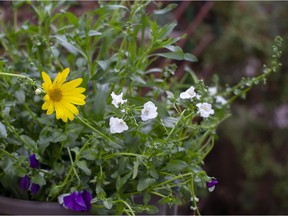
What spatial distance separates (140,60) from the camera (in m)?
0.66

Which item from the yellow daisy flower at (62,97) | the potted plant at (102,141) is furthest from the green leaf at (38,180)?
the yellow daisy flower at (62,97)

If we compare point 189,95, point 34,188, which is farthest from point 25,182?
point 189,95

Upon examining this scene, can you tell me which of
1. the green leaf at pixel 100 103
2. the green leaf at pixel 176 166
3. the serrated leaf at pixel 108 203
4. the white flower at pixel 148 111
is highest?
the white flower at pixel 148 111

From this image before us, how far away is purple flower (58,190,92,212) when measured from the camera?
22.8 inches

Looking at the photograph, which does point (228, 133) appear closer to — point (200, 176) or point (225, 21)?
point (225, 21)

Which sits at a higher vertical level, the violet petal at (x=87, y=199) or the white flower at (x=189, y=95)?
the white flower at (x=189, y=95)

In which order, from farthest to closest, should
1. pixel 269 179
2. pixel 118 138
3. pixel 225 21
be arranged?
pixel 269 179 → pixel 225 21 → pixel 118 138

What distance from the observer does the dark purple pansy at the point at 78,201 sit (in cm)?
58

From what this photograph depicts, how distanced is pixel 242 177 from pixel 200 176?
1.39m

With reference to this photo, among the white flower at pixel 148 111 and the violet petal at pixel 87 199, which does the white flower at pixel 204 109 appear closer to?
the white flower at pixel 148 111

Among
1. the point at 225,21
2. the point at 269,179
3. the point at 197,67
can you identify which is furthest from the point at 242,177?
the point at 225,21

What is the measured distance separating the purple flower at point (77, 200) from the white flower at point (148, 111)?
12 centimetres

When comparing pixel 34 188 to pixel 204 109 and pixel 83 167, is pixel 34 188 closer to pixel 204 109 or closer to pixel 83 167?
pixel 83 167

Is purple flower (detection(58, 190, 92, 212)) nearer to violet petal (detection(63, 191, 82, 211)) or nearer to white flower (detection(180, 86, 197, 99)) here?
violet petal (detection(63, 191, 82, 211))
